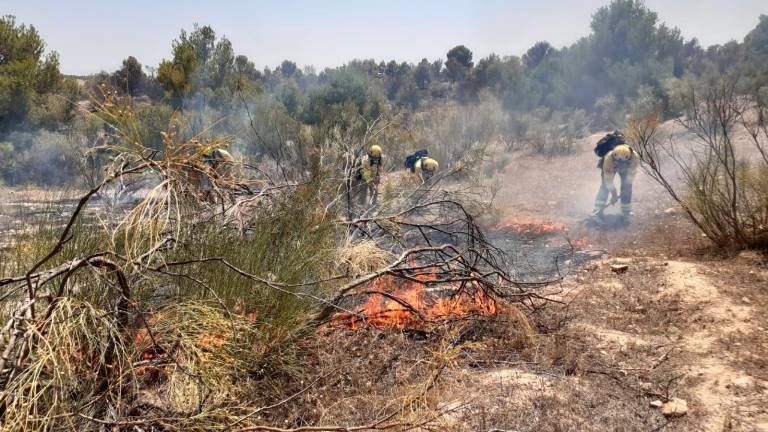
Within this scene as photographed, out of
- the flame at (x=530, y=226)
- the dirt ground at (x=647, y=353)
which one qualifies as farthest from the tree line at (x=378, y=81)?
the dirt ground at (x=647, y=353)

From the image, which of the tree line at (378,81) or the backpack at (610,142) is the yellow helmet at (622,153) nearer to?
the backpack at (610,142)

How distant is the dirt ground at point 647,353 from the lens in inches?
125

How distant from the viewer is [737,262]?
6.12 meters

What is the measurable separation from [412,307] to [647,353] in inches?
76.0

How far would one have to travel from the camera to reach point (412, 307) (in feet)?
14.3

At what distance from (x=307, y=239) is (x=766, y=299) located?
14.5 feet

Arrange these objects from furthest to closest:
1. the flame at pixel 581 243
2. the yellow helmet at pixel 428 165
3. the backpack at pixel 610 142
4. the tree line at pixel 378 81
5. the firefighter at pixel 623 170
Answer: the tree line at pixel 378 81 < the yellow helmet at pixel 428 165 < the backpack at pixel 610 142 < the firefighter at pixel 623 170 < the flame at pixel 581 243

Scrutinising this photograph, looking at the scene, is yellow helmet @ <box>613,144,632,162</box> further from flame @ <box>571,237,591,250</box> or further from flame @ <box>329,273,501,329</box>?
flame @ <box>329,273,501,329</box>

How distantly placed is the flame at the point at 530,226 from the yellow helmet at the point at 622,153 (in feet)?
5.82

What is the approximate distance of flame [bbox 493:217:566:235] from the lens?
33.3 feet

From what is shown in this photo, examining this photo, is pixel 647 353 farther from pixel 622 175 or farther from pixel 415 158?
pixel 415 158

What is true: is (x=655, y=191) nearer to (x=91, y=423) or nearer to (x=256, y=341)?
(x=256, y=341)

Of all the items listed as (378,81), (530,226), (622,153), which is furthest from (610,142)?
(378,81)

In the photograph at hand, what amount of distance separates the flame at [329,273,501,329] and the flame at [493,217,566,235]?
520cm
